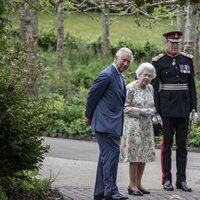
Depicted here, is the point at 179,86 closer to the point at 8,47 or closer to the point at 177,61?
the point at 177,61

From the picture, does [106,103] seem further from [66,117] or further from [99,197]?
[66,117]

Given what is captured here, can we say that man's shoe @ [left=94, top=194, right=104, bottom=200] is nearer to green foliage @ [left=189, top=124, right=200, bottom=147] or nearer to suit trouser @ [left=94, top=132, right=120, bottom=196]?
suit trouser @ [left=94, top=132, right=120, bottom=196]

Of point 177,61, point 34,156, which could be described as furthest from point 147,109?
point 34,156

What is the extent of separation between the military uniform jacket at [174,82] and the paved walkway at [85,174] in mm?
1164

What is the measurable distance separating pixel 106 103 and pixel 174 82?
160 cm

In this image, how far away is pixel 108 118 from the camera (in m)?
8.16

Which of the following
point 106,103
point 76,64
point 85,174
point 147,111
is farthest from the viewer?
point 76,64

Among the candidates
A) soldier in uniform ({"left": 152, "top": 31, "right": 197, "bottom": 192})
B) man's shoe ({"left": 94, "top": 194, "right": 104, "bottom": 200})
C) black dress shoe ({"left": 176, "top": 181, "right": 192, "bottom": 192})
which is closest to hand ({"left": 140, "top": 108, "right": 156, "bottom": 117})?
soldier in uniform ({"left": 152, "top": 31, "right": 197, "bottom": 192})

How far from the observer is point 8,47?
839cm

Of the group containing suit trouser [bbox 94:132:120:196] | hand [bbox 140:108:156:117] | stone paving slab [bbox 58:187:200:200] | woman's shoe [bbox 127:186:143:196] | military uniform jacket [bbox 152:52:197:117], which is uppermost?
military uniform jacket [bbox 152:52:197:117]

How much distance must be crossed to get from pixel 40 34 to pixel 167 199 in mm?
30173

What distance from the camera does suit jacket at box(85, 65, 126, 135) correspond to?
816 centimetres

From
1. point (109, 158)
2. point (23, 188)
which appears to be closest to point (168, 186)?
point (109, 158)

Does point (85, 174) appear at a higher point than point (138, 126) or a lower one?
lower
